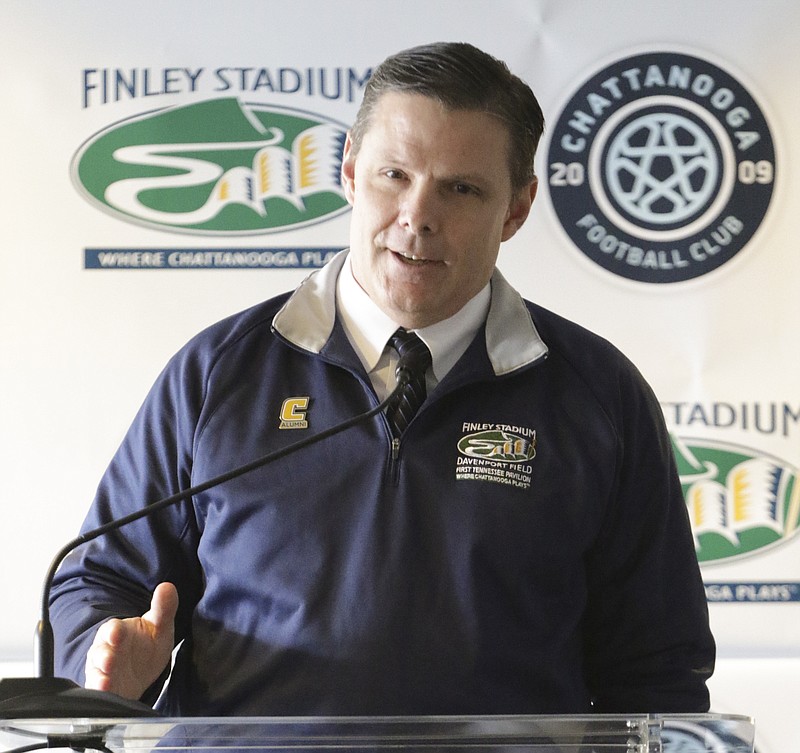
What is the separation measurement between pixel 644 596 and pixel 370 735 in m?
0.64

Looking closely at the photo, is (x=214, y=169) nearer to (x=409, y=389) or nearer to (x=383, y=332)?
(x=383, y=332)

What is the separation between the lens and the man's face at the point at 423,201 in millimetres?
1356

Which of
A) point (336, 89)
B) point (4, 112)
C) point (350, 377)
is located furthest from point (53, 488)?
point (350, 377)

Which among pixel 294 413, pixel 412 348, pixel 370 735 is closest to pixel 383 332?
pixel 412 348

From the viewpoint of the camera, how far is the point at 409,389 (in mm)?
1351

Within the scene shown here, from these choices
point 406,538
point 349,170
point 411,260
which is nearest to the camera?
point 406,538

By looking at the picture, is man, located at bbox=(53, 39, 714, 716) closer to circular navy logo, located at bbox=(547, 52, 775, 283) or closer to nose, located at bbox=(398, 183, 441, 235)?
nose, located at bbox=(398, 183, 441, 235)

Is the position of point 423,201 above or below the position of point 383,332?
above

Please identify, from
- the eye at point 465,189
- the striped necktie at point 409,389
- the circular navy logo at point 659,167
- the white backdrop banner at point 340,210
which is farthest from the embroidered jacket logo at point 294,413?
the circular navy logo at point 659,167

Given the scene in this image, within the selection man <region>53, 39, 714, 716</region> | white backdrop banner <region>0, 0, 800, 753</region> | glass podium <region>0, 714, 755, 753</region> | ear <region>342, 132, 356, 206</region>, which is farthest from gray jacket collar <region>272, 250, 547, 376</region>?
white backdrop banner <region>0, 0, 800, 753</region>

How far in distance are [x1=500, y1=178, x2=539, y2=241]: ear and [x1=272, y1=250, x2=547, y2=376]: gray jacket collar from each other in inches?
3.3

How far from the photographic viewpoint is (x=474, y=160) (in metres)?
1.37

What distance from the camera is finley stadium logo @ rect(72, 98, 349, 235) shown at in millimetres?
2369

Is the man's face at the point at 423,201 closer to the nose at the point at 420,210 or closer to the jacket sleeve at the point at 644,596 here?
the nose at the point at 420,210
